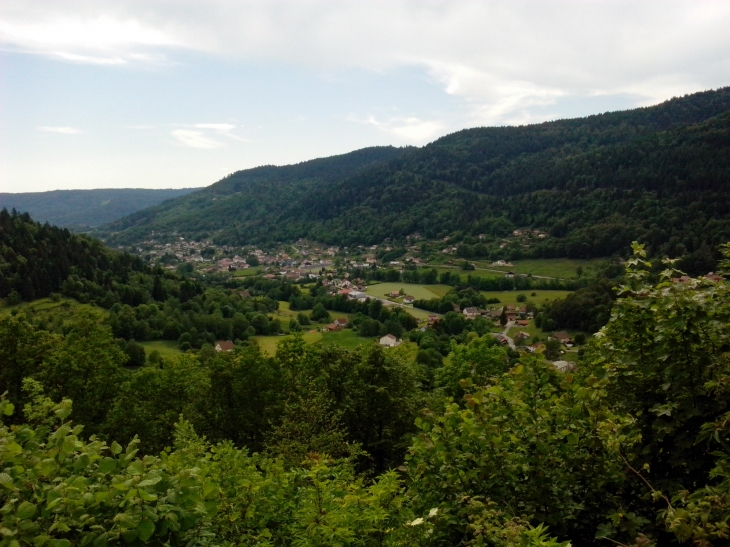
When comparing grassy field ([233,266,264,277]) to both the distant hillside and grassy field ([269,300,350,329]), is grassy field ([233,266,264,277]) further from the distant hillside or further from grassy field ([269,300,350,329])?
grassy field ([269,300,350,329])

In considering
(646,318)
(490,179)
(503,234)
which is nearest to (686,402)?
(646,318)

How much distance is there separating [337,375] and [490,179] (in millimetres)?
184689

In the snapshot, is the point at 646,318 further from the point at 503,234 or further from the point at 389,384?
the point at 503,234

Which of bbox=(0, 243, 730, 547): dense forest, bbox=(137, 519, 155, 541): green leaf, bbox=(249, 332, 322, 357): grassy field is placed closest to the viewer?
bbox=(137, 519, 155, 541): green leaf

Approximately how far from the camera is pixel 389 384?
825 inches

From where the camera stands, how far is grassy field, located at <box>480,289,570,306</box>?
82.6 meters

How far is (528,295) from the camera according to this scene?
288 ft

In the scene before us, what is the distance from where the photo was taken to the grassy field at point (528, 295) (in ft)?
271

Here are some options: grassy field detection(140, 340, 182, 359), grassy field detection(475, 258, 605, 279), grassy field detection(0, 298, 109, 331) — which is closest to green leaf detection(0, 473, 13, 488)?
grassy field detection(0, 298, 109, 331)

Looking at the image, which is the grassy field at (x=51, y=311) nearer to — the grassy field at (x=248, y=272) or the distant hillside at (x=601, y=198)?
the grassy field at (x=248, y=272)

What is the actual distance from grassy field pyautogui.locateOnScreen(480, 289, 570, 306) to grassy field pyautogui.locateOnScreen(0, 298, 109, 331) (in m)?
68.1

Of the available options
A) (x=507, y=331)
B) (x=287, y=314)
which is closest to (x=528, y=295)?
(x=507, y=331)

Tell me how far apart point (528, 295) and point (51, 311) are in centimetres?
7965

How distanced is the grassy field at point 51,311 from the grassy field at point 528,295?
68119 mm
